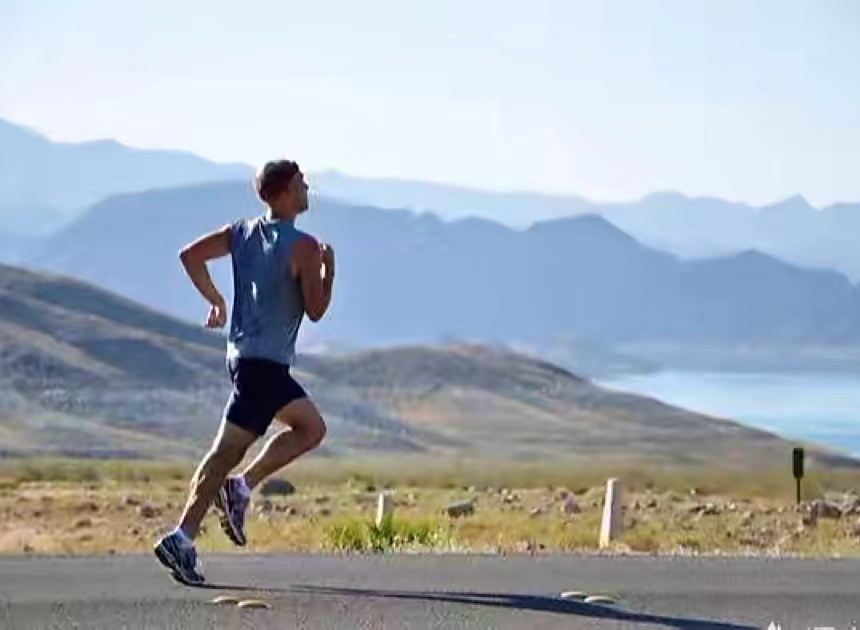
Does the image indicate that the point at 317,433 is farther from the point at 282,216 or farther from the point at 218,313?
the point at 282,216

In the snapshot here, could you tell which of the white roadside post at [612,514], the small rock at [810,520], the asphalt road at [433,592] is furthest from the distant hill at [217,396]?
the asphalt road at [433,592]

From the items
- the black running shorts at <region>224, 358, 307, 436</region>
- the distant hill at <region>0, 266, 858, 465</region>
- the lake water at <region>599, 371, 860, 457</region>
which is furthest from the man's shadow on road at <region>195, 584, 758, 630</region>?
the distant hill at <region>0, 266, 858, 465</region>

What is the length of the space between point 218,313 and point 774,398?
89.0 metres

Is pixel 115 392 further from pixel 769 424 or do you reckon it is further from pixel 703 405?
pixel 769 424

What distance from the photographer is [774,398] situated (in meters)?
96.8

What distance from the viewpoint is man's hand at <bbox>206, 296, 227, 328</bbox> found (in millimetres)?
9484

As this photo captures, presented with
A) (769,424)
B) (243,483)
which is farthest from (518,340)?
(243,483)

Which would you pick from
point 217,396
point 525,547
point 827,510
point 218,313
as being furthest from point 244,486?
point 217,396

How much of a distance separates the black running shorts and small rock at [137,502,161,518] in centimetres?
2369

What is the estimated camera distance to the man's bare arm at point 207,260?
30.9 ft

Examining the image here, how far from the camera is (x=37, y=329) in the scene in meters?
105

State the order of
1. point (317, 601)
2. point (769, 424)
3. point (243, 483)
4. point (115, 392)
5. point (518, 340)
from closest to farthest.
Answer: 1. point (317, 601)
2. point (243, 483)
3. point (769, 424)
4. point (115, 392)
5. point (518, 340)

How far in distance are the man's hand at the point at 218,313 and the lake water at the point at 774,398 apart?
4562cm

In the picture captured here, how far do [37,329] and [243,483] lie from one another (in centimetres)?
9753
